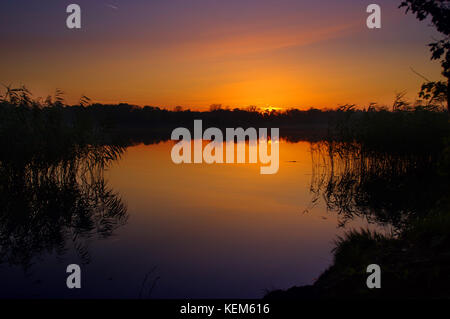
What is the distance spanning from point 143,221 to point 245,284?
188 inches

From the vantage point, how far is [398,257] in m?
5.06

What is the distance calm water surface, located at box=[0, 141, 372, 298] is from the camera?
18.4 feet

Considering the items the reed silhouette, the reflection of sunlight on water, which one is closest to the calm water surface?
the reflection of sunlight on water

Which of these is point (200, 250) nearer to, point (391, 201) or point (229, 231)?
point (229, 231)

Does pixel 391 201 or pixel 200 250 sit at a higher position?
pixel 391 201

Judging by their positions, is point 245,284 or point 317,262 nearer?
point 245,284

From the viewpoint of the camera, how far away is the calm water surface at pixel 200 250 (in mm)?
5602

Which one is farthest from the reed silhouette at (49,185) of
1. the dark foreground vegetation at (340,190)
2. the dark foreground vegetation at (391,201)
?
the dark foreground vegetation at (391,201)

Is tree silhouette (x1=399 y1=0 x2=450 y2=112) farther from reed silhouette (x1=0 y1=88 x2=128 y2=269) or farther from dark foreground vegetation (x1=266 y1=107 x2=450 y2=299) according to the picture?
reed silhouette (x1=0 y1=88 x2=128 y2=269)

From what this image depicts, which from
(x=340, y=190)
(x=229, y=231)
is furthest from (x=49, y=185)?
(x=340, y=190)

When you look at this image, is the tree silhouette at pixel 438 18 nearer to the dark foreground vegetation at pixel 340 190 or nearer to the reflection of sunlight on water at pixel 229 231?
the dark foreground vegetation at pixel 340 190

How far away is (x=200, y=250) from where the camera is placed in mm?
7422
